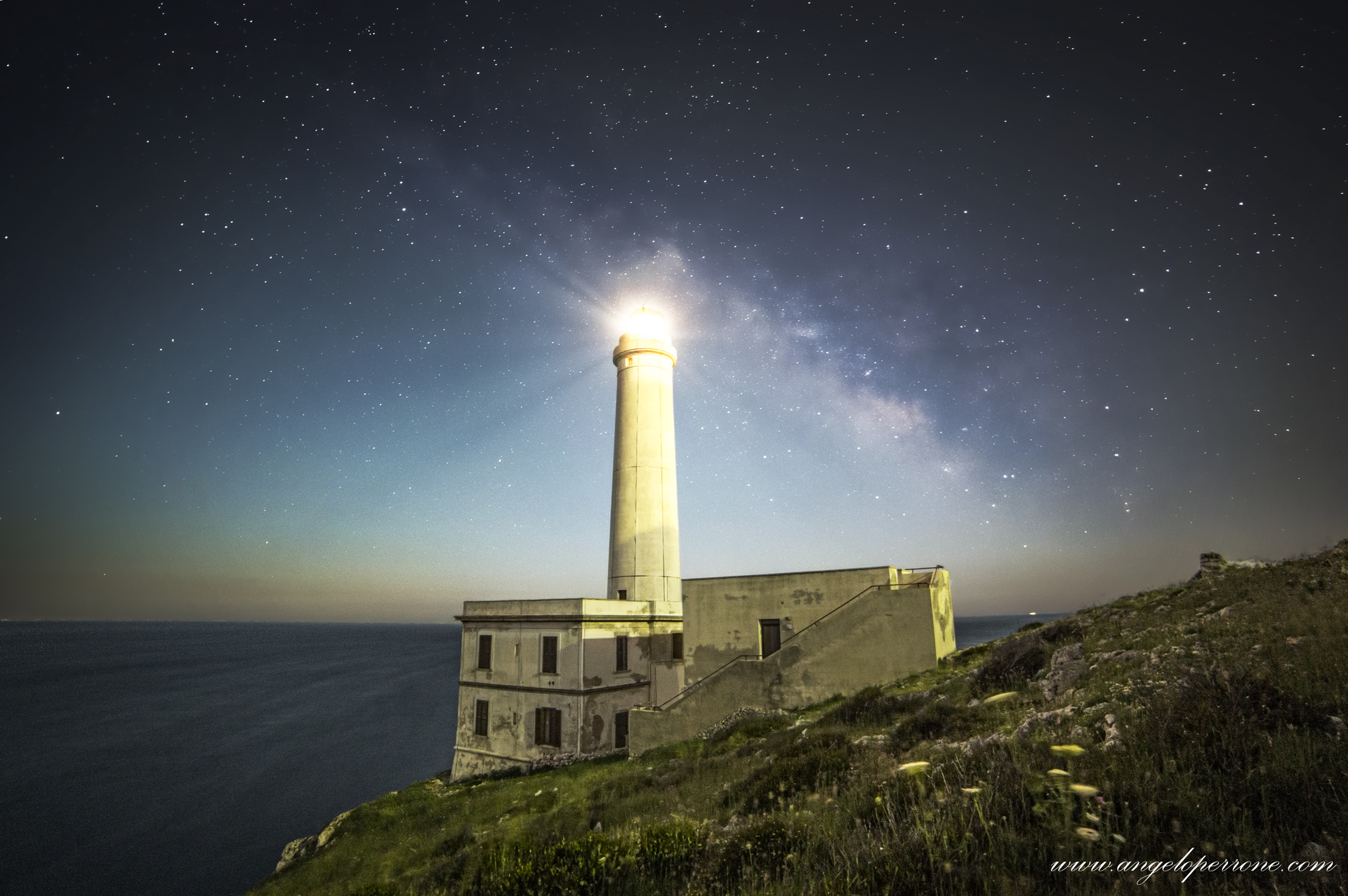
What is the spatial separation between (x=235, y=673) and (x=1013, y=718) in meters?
122

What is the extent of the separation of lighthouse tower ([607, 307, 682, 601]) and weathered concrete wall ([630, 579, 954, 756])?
7.84m

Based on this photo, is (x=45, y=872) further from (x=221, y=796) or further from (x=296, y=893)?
(x=296, y=893)

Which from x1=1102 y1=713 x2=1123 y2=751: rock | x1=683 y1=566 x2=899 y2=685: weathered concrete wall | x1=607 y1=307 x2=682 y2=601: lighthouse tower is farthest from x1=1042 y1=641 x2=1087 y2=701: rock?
x1=607 y1=307 x2=682 y2=601: lighthouse tower

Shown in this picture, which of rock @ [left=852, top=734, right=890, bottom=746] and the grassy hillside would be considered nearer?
the grassy hillside

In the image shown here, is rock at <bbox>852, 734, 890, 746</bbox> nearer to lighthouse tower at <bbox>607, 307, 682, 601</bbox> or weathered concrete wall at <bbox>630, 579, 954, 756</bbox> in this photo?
weathered concrete wall at <bbox>630, 579, 954, 756</bbox>

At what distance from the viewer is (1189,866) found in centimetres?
340

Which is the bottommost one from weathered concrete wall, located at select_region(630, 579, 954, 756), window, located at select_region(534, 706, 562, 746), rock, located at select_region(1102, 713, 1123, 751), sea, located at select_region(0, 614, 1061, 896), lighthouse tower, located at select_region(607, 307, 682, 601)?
sea, located at select_region(0, 614, 1061, 896)

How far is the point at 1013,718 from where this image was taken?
7934mm

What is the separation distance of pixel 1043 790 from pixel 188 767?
58.7 meters

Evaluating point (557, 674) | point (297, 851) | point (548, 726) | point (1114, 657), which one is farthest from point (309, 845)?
point (1114, 657)

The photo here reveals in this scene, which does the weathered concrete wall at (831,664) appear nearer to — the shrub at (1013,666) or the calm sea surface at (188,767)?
the shrub at (1013,666)

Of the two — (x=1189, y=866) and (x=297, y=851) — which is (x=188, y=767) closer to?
(x=297, y=851)

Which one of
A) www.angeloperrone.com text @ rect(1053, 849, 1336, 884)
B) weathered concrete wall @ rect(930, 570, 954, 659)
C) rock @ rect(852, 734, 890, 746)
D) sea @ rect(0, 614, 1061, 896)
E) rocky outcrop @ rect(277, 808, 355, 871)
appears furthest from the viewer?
sea @ rect(0, 614, 1061, 896)

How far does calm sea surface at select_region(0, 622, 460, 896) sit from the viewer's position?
28.9 meters
